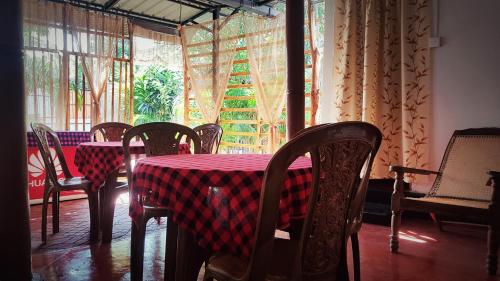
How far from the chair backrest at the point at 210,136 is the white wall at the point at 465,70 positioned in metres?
2.19

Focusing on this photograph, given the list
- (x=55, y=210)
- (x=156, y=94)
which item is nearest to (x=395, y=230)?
(x=55, y=210)

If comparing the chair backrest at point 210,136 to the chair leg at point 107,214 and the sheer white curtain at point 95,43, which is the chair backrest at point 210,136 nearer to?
the chair leg at point 107,214

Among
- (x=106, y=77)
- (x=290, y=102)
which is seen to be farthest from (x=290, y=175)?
(x=106, y=77)

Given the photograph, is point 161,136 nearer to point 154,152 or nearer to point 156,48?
point 154,152

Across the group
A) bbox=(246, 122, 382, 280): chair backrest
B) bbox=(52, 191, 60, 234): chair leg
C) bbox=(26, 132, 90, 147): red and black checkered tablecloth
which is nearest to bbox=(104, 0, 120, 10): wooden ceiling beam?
bbox=(26, 132, 90, 147): red and black checkered tablecloth

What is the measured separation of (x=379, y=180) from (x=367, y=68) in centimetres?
125

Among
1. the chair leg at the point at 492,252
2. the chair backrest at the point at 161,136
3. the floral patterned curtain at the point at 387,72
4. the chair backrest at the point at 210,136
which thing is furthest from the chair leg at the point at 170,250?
the floral patterned curtain at the point at 387,72

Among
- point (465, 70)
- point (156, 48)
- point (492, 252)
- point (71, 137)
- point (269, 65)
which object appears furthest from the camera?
point (156, 48)

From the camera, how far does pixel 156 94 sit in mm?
11133

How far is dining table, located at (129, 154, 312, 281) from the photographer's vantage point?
→ 139cm

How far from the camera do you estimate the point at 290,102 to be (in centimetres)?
402

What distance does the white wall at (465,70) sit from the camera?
3.38 meters

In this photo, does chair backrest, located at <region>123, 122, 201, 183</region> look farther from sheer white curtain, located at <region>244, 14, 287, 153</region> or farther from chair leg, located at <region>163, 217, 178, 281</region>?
→ sheer white curtain, located at <region>244, 14, 287, 153</region>

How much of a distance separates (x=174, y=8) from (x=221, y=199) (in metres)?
5.85
